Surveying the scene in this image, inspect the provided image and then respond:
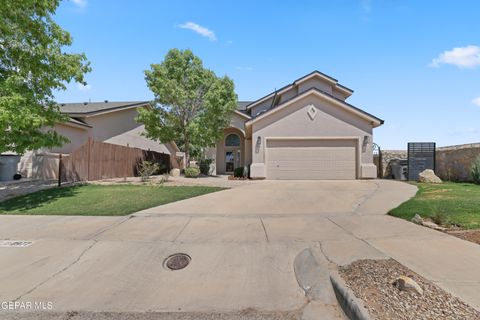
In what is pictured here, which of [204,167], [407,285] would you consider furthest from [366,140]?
[407,285]

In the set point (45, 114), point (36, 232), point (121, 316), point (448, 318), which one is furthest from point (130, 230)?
point (45, 114)

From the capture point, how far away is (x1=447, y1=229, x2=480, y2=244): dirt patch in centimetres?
549

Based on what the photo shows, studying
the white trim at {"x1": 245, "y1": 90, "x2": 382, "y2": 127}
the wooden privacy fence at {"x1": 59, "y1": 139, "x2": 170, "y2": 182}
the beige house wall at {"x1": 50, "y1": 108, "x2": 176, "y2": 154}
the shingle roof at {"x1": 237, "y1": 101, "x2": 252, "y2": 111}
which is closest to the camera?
the wooden privacy fence at {"x1": 59, "y1": 139, "x2": 170, "y2": 182}

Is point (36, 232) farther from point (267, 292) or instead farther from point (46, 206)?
point (267, 292)

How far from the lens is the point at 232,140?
2678cm

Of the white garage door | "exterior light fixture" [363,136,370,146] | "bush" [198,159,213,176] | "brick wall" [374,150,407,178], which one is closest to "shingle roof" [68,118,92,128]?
"bush" [198,159,213,176]

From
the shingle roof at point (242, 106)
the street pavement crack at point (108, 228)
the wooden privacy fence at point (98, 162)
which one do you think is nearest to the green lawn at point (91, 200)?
the street pavement crack at point (108, 228)

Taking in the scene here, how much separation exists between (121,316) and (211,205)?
243 inches

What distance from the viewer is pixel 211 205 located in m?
9.49

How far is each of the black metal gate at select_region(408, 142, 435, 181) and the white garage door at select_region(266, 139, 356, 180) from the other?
3.33 meters

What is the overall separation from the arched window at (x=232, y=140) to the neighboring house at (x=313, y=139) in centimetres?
857

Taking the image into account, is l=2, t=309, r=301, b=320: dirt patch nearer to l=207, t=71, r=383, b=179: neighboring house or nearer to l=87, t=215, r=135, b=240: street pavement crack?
l=87, t=215, r=135, b=240: street pavement crack

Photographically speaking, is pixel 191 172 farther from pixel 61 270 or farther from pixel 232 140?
pixel 61 270

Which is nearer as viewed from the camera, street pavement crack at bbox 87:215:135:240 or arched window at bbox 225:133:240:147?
street pavement crack at bbox 87:215:135:240
